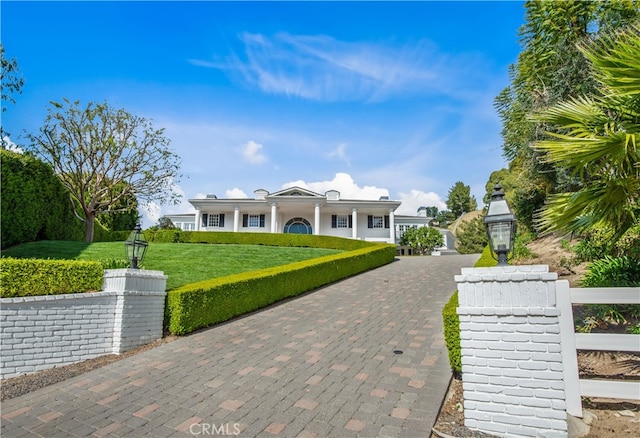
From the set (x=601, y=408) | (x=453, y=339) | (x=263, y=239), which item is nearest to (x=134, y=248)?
(x=453, y=339)

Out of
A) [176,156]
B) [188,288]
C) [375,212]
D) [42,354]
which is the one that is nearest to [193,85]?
[188,288]

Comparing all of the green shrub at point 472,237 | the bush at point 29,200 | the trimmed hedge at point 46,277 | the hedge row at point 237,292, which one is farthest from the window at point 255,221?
the trimmed hedge at point 46,277

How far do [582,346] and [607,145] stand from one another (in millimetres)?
2124

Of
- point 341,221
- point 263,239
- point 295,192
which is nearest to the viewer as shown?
point 263,239

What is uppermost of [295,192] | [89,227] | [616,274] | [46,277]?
[295,192]

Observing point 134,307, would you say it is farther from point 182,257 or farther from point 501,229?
point 182,257

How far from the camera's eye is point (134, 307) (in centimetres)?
547

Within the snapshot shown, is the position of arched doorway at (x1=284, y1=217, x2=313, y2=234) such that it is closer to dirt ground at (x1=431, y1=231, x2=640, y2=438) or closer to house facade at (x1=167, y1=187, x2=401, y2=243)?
house facade at (x1=167, y1=187, x2=401, y2=243)

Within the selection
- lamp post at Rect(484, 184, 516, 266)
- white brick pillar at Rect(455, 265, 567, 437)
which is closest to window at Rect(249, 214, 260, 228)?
lamp post at Rect(484, 184, 516, 266)

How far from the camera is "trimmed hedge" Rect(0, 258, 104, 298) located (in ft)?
14.9

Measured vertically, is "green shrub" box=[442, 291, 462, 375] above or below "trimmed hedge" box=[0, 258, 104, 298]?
below

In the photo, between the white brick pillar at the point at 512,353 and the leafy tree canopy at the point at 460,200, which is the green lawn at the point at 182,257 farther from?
the leafy tree canopy at the point at 460,200

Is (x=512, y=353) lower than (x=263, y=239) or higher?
lower

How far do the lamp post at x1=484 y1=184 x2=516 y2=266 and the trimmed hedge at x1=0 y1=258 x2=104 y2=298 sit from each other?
609 centimetres
